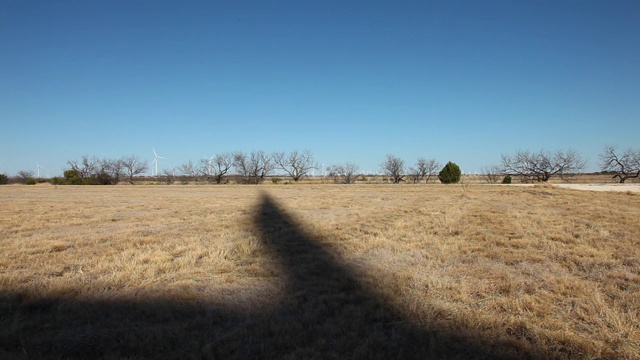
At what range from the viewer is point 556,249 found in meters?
7.16

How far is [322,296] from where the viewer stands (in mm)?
4496

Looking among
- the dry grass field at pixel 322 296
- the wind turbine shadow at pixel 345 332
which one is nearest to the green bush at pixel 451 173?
the dry grass field at pixel 322 296

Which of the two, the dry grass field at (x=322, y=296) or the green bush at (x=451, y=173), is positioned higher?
the green bush at (x=451, y=173)

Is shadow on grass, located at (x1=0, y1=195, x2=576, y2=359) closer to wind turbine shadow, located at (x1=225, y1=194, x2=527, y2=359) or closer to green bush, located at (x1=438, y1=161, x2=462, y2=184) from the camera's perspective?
wind turbine shadow, located at (x1=225, y1=194, x2=527, y2=359)

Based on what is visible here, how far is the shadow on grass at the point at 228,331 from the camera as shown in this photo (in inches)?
122

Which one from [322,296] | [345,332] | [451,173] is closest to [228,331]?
[345,332]

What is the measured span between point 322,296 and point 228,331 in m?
1.34

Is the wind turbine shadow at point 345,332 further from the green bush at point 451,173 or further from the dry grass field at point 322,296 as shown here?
the green bush at point 451,173

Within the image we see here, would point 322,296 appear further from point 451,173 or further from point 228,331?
point 451,173

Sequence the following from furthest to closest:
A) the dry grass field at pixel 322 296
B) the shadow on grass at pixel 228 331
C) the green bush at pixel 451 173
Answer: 1. the green bush at pixel 451 173
2. the dry grass field at pixel 322 296
3. the shadow on grass at pixel 228 331

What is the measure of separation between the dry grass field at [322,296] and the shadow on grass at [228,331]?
0.02 meters

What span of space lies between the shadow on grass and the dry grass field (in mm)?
17

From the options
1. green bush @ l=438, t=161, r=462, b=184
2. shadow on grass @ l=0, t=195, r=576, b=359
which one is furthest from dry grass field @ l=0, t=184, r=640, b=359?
green bush @ l=438, t=161, r=462, b=184

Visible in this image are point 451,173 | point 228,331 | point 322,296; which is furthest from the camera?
point 451,173
